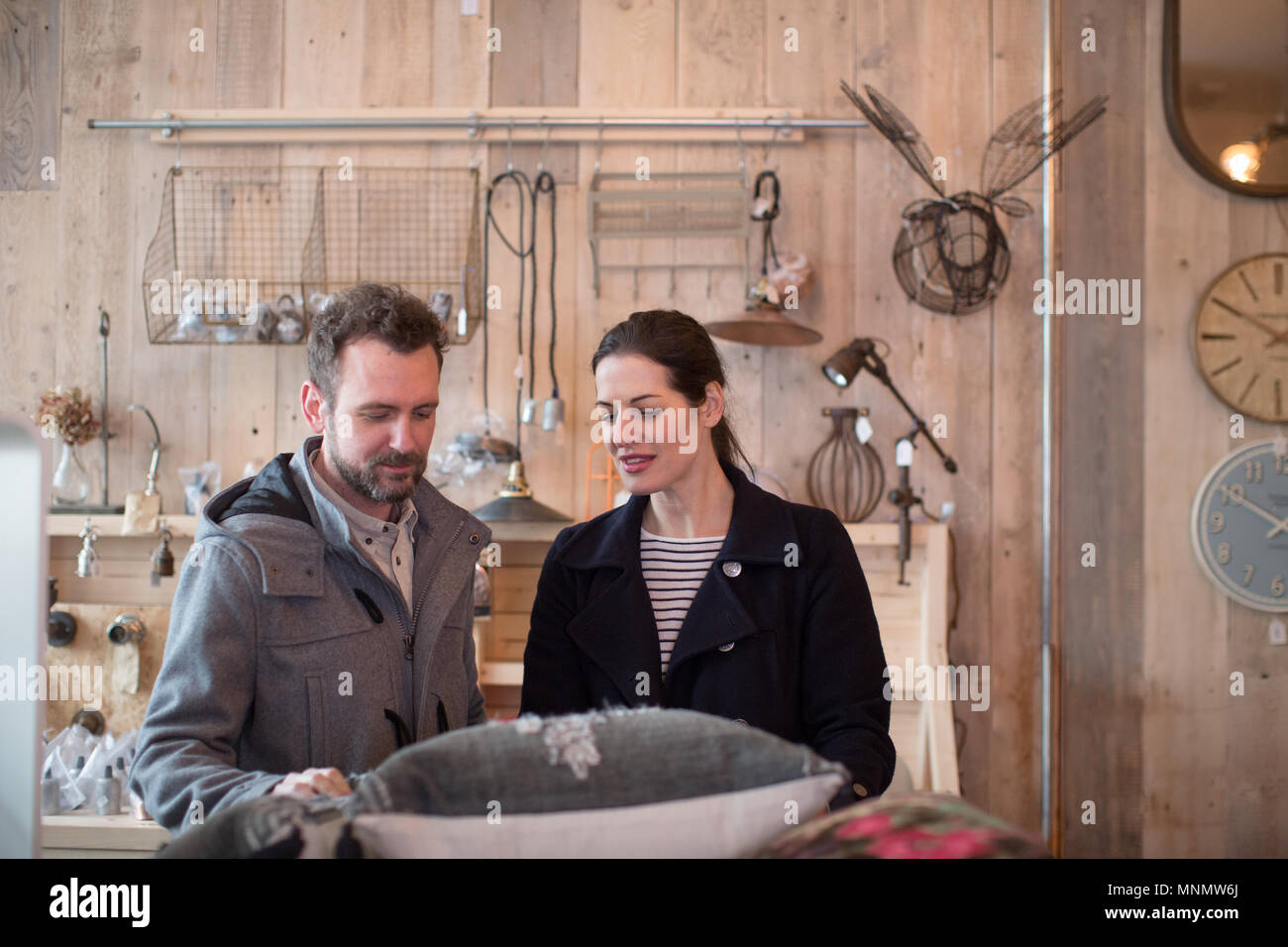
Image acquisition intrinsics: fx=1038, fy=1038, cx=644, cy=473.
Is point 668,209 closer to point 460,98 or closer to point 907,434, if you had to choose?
point 460,98

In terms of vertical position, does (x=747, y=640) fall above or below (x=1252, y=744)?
above

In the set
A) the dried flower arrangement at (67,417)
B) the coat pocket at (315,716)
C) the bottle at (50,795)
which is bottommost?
the bottle at (50,795)

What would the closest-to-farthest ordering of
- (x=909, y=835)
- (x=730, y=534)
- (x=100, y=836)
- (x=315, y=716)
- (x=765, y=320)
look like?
(x=909, y=835) → (x=315, y=716) → (x=730, y=534) → (x=100, y=836) → (x=765, y=320)

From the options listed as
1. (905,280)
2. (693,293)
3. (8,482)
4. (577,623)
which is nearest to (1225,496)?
(905,280)

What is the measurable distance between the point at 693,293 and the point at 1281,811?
2.28 m

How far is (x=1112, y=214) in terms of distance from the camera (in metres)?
3.10

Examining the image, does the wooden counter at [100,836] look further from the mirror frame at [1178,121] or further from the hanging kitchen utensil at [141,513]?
the mirror frame at [1178,121]

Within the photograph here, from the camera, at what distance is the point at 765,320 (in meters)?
2.85

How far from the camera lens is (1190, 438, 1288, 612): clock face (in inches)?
118

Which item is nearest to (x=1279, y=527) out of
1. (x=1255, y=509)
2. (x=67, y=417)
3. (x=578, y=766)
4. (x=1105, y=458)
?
(x=1255, y=509)

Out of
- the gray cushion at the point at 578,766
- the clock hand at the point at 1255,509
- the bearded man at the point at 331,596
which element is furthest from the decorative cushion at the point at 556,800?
the clock hand at the point at 1255,509

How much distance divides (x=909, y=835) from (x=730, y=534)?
0.90 meters

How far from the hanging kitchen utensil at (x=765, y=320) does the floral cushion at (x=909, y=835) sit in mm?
2188

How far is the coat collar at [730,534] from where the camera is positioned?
1569 millimetres
